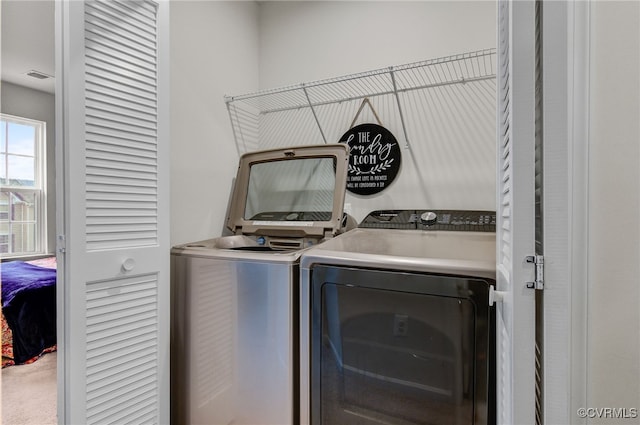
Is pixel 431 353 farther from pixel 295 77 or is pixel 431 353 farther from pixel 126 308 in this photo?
pixel 295 77

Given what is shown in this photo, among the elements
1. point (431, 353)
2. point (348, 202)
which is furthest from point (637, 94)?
point (348, 202)

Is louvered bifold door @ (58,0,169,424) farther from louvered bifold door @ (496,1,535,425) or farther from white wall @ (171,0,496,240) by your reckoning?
louvered bifold door @ (496,1,535,425)

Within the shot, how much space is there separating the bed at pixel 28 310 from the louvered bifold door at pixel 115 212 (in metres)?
0.14

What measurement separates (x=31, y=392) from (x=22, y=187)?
0.76 metres

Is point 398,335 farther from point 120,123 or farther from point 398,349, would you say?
point 120,123

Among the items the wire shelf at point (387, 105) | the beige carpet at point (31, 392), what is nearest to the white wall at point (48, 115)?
the beige carpet at point (31, 392)

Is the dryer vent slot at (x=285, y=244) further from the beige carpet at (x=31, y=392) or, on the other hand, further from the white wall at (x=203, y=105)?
the beige carpet at (x=31, y=392)

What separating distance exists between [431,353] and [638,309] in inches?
22.4

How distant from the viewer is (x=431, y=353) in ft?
3.79

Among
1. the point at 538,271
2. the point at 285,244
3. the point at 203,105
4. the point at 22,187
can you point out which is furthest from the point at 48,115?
the point at 538,271

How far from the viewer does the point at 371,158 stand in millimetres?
2162

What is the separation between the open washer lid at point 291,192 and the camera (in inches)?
75.0

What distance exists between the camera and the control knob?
1.83 metres

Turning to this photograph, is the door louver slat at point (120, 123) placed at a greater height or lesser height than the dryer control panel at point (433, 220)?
greater
